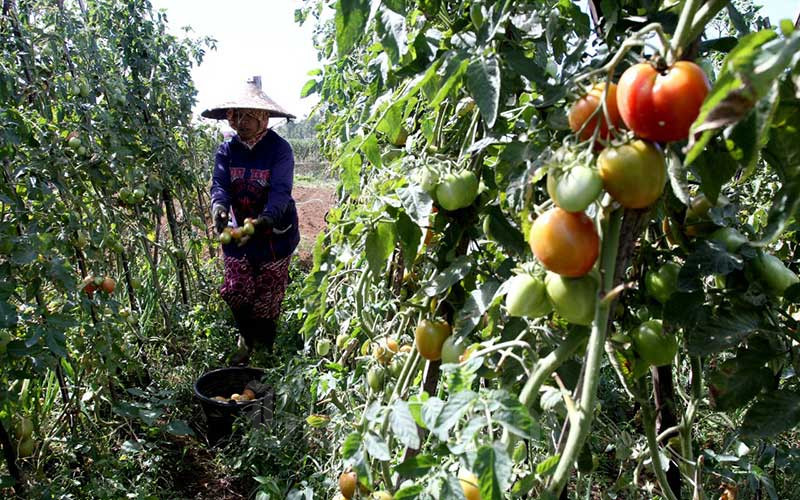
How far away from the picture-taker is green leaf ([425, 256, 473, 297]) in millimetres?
817

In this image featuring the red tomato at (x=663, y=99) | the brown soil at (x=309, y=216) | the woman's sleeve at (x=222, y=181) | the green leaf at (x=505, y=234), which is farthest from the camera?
the brown soil at (x=309, y=216)

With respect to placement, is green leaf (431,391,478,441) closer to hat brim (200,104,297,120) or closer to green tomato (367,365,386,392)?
green tomato (367,365,386,392)

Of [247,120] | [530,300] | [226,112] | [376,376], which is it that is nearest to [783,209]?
[530,300]

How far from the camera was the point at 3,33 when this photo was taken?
2.09m

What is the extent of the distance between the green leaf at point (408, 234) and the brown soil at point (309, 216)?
4122 millimetres

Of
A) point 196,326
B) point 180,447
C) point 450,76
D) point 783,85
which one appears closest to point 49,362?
point 180,447

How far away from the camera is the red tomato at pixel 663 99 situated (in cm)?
48

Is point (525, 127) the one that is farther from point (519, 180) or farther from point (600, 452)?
point (600, 452)

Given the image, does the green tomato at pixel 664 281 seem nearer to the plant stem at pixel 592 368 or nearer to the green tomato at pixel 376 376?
the plant stem at pixel 592 368

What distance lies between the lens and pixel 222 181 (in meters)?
3.28

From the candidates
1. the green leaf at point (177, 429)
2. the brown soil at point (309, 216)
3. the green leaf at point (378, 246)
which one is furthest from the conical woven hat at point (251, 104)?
the green leaf at point (378, 246)

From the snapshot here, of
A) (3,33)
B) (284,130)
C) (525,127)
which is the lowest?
(284,130)

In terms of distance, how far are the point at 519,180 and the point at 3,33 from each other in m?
2.26

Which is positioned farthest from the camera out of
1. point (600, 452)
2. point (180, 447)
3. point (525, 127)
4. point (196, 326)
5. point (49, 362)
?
point (196, 326)
